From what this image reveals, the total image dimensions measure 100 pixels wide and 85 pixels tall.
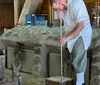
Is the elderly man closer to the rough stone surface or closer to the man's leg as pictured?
the man's leg

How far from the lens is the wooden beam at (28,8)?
5.74m

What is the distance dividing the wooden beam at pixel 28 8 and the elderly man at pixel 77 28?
105 inches

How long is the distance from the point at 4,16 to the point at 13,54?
80.1 inches

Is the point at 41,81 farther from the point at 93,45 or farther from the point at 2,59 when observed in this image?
the point at 2,59

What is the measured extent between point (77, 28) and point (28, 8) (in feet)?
9.73

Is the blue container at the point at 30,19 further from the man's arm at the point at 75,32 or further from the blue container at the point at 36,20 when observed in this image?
the man's arm at the point at 75,32

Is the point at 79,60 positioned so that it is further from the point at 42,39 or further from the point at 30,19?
the point at 30,19

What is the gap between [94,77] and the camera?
3.66 m

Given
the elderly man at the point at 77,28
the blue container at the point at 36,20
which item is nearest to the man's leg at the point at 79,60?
the elderly man at the point at 77,28

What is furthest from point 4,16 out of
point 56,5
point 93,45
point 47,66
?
point 56,5

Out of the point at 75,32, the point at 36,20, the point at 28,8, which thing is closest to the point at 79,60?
the point at 75,32

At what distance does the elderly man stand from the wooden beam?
2.67 m

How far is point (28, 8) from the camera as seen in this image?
18.9 feet

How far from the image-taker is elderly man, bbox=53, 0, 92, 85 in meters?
2.99
